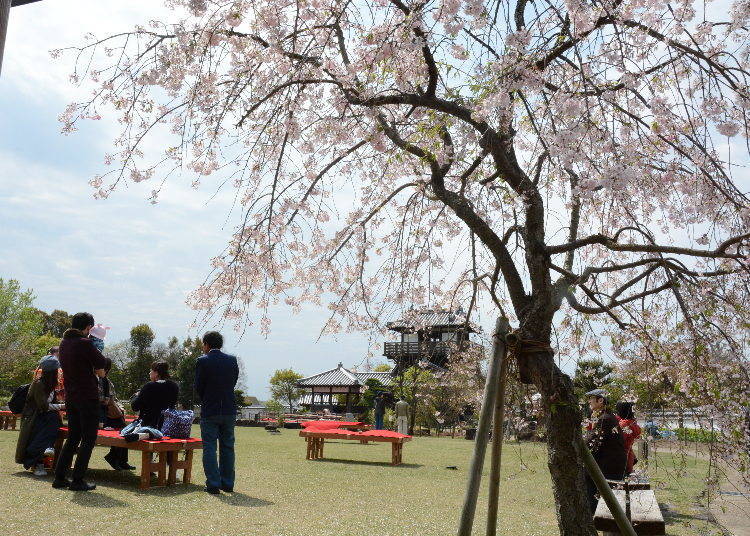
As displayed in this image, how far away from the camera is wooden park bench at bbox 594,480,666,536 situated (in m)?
4.54

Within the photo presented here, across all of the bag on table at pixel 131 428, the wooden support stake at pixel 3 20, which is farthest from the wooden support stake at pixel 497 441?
the bag on table at pixel 131 428

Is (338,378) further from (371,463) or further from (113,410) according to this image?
(113,410)

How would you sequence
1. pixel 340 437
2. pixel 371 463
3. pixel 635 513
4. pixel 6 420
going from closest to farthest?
pixel 635 513 < pixel 371 463 < pixel 340 437 < pixel 6 420

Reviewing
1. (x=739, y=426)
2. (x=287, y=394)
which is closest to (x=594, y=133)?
(x=739, y=426)

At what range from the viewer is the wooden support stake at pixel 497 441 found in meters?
3.71

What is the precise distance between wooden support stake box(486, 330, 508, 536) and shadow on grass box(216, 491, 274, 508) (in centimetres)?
304

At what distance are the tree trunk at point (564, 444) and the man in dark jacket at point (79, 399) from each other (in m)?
4.33

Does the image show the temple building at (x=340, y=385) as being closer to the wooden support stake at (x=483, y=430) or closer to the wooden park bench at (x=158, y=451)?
the wooden park bench at (x=158, y=451)

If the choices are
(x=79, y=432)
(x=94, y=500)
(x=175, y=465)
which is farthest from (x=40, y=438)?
(x=94, y=500)

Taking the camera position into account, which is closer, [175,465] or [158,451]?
[158,451]

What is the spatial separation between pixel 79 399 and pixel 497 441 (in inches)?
171

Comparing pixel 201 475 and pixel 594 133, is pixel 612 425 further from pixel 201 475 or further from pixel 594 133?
Answer: pixel 201 475

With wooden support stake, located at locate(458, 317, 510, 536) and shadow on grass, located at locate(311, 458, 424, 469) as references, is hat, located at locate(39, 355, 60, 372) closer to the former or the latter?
wooden support stake, located at locate(458, 317, 510, 536)

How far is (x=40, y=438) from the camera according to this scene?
22.4 ft
